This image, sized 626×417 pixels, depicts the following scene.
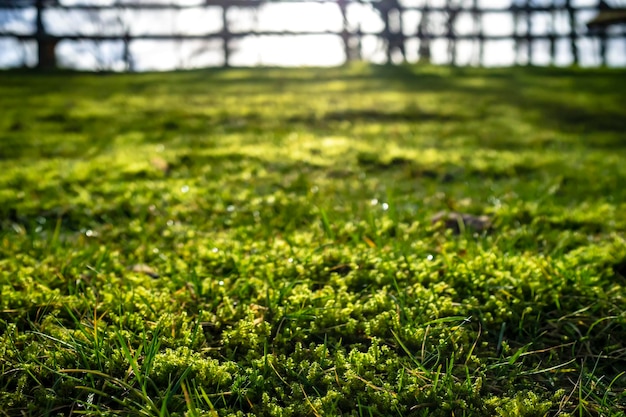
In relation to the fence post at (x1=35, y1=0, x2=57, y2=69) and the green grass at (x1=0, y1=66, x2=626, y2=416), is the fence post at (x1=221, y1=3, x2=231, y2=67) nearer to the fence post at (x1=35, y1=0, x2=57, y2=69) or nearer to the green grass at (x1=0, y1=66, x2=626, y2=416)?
the fence post at (x1=35, y1=0, x2=57, y2=69)

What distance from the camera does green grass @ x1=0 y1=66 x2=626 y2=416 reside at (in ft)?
6.64

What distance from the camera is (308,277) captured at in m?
2.92

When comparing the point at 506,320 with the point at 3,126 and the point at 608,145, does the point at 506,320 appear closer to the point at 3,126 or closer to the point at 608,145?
the point at 608,145

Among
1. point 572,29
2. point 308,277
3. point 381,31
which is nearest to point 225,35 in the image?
point 381,31

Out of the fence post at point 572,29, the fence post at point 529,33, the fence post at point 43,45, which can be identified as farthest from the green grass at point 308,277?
the fence post at point 572,29

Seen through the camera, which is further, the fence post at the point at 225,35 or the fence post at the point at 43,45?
the fence post at the point at 225,35

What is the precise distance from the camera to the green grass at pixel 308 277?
2025mm

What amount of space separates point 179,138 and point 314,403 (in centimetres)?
567

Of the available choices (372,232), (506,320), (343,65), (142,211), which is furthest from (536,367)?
(343,65)

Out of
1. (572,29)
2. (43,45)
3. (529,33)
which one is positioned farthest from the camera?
(572,29)

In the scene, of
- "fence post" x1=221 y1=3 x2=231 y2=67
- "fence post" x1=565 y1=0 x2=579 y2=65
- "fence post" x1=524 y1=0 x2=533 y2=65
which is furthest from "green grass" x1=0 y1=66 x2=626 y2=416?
"fence post" x1=565 y1=0 x2=579 y2=65

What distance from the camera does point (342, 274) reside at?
2977mm

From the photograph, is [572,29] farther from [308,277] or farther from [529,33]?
[308,277]

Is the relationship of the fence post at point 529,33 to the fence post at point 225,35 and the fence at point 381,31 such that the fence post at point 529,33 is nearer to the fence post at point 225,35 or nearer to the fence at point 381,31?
the fence at point 381,31
